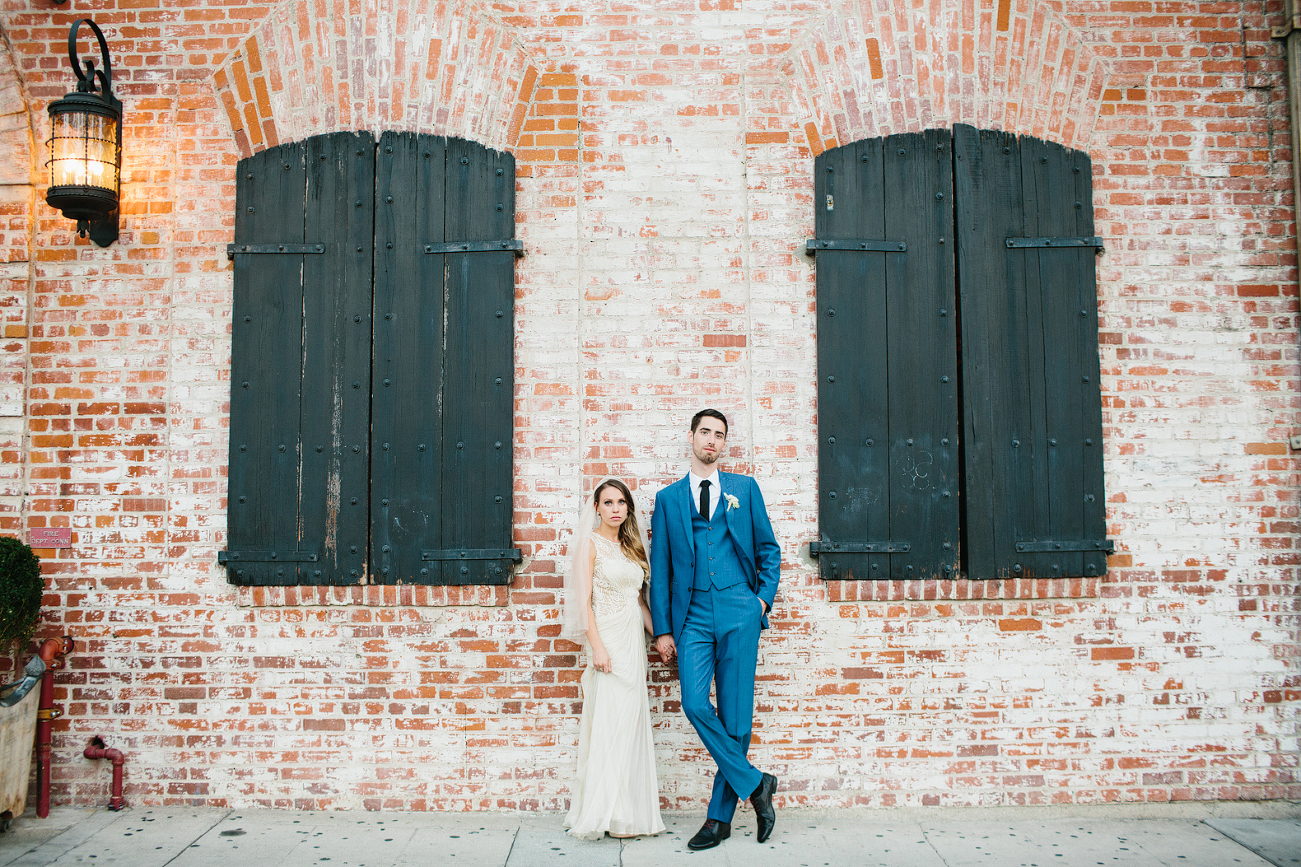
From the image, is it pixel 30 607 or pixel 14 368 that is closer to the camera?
pixel 30 607

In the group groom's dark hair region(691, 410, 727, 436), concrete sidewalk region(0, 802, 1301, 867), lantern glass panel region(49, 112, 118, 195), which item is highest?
lantern glass panel region(49, 112, 118, 195)

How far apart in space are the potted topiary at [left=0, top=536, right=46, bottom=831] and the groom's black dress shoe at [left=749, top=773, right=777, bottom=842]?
12.3 feet

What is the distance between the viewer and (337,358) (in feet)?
15.3

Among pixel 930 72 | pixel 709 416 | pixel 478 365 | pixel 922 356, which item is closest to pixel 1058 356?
pixel 922 356

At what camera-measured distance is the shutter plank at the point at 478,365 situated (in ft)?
15.0

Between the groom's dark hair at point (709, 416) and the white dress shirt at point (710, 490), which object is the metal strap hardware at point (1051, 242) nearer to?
the groom's dark hair at point (709, 416)

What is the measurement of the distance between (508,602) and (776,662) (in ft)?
4.95

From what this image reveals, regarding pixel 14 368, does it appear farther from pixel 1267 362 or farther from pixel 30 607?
pixel 1267 362

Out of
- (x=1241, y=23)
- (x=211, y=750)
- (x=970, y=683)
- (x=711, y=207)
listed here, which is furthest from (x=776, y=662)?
(x=1241, y=23)

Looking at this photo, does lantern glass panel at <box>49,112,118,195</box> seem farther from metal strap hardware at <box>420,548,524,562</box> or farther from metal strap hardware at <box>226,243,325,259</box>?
metal strap hardware at <box>420,548,524,562</box>

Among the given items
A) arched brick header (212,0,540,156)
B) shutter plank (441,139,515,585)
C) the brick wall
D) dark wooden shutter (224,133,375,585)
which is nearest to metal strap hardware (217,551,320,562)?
dark wooden shutter (224,133,375,585)

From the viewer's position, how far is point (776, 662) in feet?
14.9

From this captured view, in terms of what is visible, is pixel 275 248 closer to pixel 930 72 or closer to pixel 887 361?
pixel 887 361

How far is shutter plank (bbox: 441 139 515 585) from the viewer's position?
4.56 meters
